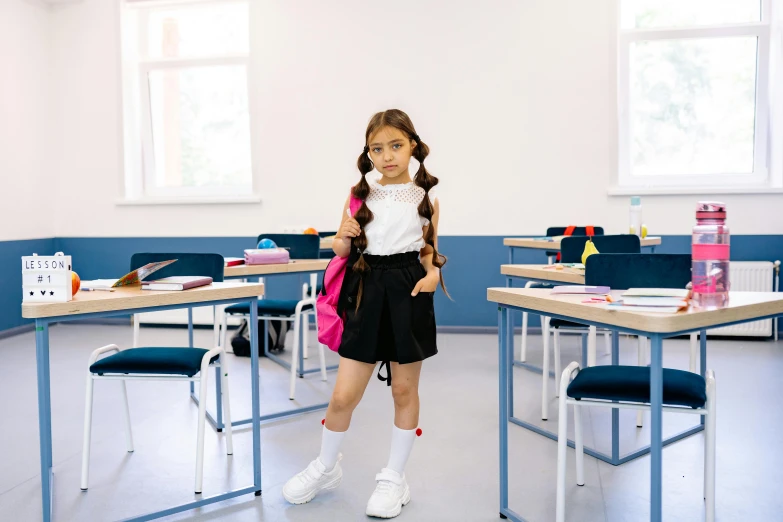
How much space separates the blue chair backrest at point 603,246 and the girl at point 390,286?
45.3 inches

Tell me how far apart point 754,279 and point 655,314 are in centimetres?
383

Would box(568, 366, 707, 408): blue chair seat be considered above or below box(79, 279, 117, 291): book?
below

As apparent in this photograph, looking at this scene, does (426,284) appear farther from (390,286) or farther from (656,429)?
(656,429)

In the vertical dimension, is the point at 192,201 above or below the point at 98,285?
above

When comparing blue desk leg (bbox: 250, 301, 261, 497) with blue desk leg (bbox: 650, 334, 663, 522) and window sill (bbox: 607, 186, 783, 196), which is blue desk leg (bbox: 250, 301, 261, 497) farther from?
window sill (bbox: 607, 186, 783, 196)

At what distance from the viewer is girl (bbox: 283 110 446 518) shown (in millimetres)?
2055

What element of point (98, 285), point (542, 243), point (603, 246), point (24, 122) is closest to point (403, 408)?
point (98, 285)

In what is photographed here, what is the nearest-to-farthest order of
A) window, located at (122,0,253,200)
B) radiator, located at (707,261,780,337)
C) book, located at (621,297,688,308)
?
1. book, located at (621,297,688,308)
2. radiator, located at (707,261,780,337)
3. window, located at (122,0,253,200)

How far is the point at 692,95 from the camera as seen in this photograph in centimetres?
512

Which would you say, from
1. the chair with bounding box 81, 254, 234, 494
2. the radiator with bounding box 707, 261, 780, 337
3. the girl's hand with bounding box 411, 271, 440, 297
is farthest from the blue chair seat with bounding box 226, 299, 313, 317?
the radiator with bounding box 707, 261, 780, 337

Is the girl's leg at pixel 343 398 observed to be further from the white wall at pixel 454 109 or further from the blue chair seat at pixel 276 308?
the white wall at pixel 454 109

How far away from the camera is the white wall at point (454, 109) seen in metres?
5.04

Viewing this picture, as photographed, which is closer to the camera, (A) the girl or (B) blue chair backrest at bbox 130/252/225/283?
(A) the girl

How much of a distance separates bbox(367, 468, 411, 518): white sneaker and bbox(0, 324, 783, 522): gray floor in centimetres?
5
